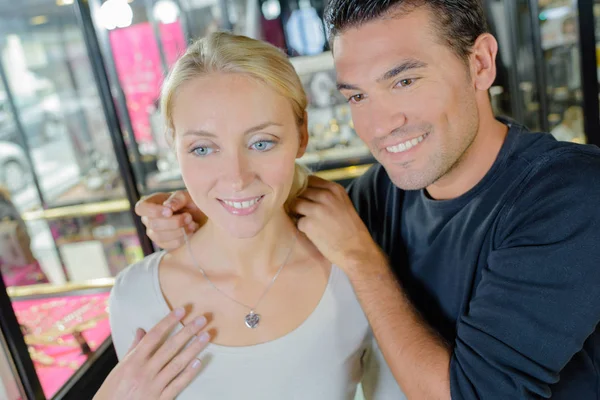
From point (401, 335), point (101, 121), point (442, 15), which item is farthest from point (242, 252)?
point (101, 121)

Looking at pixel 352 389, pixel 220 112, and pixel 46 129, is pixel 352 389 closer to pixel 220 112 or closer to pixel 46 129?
pixel 220 112

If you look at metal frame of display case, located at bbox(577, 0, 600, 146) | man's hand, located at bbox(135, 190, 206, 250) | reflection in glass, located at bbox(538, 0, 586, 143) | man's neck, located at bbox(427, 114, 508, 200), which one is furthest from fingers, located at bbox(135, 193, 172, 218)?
reflection in glass, located at bbox(538, 0, 586, 143)

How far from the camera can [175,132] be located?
48.4 inches

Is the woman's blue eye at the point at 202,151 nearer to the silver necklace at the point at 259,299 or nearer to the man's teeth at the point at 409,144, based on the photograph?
the silver necklace at the point at 259,299

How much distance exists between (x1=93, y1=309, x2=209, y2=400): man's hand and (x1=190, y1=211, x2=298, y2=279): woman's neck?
20 cm

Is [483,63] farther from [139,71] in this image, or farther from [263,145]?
[139,71]

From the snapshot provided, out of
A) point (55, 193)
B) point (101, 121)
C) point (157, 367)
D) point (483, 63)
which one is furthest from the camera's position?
point (101, 121)

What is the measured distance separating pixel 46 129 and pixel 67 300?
3.40ft

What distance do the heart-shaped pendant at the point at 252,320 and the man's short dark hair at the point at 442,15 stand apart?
0.76m

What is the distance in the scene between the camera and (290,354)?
4.02 ft

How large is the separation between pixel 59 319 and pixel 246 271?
4.12 feet

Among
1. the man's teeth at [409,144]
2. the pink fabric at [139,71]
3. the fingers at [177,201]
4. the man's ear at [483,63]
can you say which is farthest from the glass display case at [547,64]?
the pink fabric at [139,71]

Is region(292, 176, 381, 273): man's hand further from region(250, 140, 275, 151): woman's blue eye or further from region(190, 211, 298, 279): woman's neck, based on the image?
region(250, 140, 275, 151): woman's blue eye

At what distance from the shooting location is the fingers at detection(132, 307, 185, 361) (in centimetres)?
116
